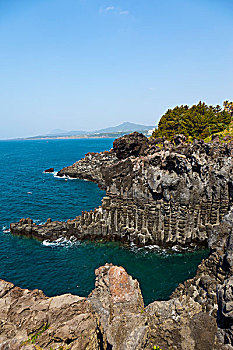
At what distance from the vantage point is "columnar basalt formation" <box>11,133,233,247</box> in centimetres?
3728

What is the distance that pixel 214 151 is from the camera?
39.9 metres

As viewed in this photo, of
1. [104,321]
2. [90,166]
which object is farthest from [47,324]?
[90,166]

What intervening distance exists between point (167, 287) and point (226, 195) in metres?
18.8

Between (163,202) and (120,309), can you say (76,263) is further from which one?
(120,309)

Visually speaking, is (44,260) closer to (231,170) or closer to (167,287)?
(167,287)

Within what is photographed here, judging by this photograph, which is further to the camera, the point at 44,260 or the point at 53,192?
Answer: the point at 53,192

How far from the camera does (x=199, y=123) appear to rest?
76.1m

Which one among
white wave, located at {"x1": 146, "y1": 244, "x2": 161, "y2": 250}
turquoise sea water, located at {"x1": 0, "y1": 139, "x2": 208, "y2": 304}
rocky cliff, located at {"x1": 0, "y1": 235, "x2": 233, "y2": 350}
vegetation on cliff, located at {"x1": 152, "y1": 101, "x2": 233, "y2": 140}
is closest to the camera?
rocky cliff, located at {"x1": 0, "y1": 235, "x2": 233, "y2": 350}

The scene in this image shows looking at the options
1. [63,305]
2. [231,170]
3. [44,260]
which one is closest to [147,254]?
[44,260]

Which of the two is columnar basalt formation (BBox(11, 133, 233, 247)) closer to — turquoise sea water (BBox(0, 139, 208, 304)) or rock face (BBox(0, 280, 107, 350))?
turquoise sea water (BBox(0, 139, 208, 304))

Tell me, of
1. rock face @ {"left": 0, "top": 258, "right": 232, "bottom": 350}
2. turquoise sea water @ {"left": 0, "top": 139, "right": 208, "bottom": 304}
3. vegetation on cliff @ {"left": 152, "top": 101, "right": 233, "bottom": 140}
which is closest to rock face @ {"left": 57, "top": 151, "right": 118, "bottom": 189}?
vegetation on cliff @ {"left": 152, "top": 101, "right": 233, "bottom": 140}

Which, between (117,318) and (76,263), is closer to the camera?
(117,318)

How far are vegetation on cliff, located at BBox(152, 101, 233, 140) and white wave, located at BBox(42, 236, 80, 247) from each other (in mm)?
54957

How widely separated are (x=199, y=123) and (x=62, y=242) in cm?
6143
